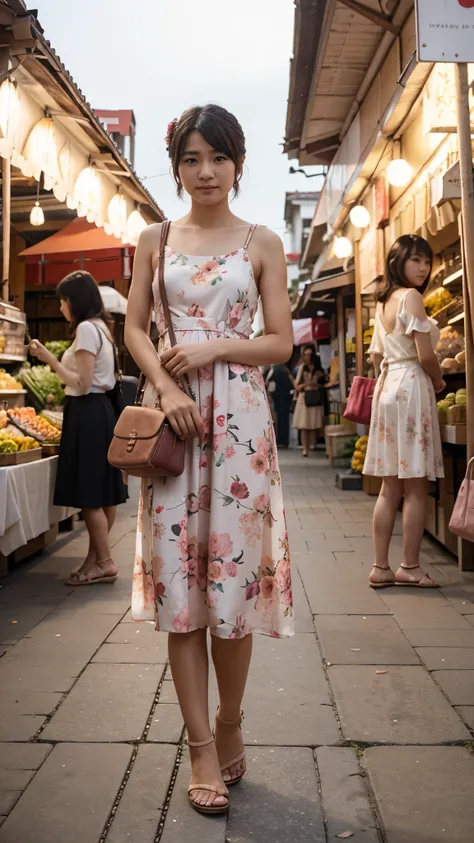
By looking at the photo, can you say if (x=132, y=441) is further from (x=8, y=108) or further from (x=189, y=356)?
(x=8, y=108)

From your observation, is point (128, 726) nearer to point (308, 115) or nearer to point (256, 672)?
point (256, 672)

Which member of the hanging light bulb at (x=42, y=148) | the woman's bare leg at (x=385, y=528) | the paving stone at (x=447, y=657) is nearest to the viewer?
the paving stone at (x=447, y=657)

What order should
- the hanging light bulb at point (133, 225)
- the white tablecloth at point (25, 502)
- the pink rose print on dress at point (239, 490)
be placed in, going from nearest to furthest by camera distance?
the pink rose print on dress at point (239, 490) < the white tablecloth at point (25, 502) < the hanging light bulb at point (133, 225)

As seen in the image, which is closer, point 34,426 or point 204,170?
point 204,170

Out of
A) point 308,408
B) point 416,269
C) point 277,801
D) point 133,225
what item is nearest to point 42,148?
point 133,225

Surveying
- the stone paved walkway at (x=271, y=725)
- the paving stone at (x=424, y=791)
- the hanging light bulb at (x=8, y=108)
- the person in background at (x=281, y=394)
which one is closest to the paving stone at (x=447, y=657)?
the stone paved walkway at (x=271, y=725)

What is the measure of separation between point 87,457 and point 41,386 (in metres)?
2.24

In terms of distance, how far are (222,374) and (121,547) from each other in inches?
168

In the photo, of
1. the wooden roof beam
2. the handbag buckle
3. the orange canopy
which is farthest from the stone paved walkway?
the wooden roof beam

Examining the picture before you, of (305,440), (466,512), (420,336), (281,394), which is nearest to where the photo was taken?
(466,512)

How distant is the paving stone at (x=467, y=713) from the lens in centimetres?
286

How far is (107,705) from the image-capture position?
3.05m

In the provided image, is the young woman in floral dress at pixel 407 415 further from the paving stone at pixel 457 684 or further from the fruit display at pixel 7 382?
the fruit display at pixel 7 382

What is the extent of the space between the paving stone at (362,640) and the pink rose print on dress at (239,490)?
61.8 inches
